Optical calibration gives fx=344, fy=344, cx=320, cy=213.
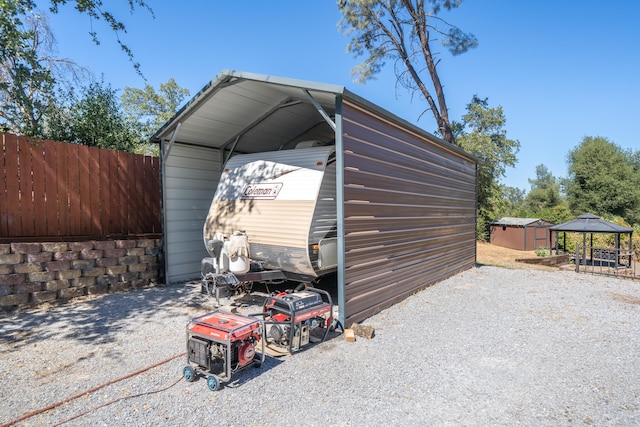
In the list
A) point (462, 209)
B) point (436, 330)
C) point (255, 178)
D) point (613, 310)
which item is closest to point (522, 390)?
point (436, 330)

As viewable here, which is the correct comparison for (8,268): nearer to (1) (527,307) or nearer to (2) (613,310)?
(1) (527,307)

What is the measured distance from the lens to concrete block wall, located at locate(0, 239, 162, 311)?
6066mm

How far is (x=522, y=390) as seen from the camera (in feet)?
12.0

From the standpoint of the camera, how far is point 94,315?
233 inches

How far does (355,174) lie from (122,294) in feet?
18.2

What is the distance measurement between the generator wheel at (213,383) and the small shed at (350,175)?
7.85 ft

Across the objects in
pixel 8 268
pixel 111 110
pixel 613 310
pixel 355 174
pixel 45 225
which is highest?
pixel 111 110

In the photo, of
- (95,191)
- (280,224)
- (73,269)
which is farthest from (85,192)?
(280,224)

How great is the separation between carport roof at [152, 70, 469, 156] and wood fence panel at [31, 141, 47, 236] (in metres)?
2.15

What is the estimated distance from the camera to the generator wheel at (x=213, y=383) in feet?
11.6

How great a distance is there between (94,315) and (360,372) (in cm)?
474

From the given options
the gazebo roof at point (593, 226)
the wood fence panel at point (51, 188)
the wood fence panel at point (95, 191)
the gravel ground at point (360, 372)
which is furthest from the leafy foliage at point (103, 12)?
the gazebo roof at point (593, 226)

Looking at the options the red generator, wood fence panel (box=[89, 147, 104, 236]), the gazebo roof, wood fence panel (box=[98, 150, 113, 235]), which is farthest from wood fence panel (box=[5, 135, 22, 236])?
the gazebo roof

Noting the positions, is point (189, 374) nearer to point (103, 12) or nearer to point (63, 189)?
point (63, 189)
